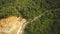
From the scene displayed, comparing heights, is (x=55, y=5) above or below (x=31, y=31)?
above

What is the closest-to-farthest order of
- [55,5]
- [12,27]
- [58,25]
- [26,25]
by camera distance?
[12,27] < [26,25] < [58,25] < [55,5]

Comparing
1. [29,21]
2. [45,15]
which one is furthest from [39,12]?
[29,21]

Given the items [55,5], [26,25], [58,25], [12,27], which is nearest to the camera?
[12,27]

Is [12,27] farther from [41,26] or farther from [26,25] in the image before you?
[41,26]

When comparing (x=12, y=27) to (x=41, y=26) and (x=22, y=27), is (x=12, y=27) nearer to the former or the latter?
(x=22, y=27)

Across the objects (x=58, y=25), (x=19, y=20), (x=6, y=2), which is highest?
(x=6, y=2)

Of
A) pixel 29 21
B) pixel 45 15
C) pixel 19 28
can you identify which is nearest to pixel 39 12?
pixel 45 15

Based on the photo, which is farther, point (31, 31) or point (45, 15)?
point (45, 15)
